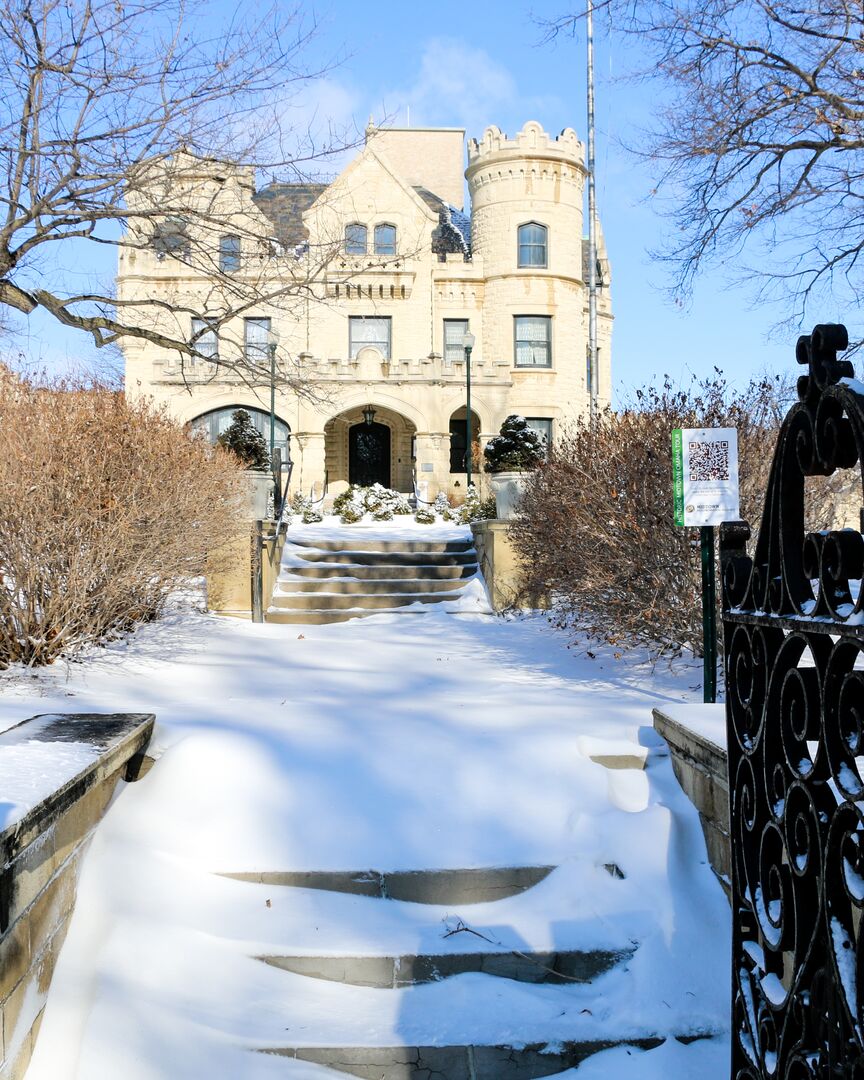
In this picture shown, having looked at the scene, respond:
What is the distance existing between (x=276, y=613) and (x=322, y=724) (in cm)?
626

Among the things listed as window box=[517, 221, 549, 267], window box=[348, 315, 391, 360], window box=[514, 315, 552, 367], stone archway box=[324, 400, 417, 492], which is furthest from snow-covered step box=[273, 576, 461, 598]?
window box=[517, 221, 549, 267]

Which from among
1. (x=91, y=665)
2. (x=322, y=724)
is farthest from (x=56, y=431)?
(x=322, y=724)

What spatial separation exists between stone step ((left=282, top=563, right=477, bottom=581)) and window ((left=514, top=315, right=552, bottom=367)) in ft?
63.0

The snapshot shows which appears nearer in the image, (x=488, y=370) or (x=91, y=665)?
(x=91, y=665)

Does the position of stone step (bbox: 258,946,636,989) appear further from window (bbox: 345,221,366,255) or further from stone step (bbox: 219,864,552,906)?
window (bbox: 345,221,366,255)

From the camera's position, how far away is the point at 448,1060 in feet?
10.2

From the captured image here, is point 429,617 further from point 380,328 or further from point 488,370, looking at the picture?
point 380,328

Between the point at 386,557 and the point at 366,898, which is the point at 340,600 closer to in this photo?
the point at 386,557

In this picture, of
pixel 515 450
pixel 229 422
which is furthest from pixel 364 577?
pixel 229 422

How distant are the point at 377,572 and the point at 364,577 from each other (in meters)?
0.20

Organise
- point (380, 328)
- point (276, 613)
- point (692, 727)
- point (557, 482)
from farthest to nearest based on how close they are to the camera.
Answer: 1. point (380, 328)
2. point (276, 613)
3. point (557, 482)
4. point (692, 727)

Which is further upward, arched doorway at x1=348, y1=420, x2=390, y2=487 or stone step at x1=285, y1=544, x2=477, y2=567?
arched doorway at x1=348, y1=420, x2=390, y2=487

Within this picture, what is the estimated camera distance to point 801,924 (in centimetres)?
154

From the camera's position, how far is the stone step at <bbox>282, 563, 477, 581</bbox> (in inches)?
516
